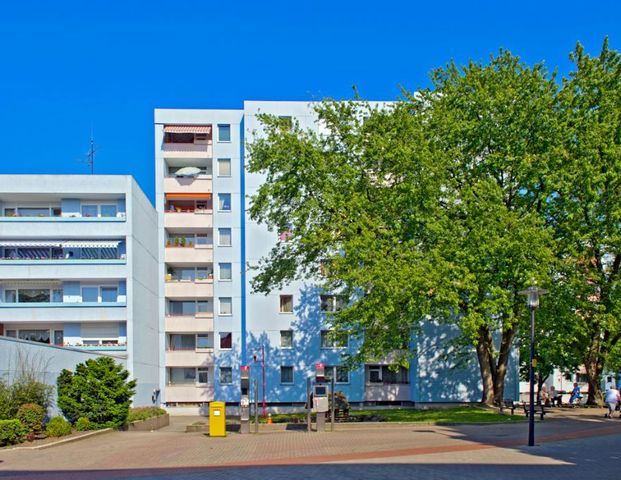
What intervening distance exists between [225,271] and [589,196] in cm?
3220

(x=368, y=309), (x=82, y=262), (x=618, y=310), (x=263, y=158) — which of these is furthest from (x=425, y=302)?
(x=82, y=262)

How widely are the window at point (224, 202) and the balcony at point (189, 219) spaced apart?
2.96ft

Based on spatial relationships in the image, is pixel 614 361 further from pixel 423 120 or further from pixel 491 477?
pixel 491 477

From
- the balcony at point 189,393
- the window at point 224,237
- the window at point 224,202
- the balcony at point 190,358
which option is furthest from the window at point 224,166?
the balcony at point 189,393

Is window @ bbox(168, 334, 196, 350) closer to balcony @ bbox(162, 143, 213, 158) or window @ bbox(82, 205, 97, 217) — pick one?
window @ bbox(82, 205, 97, 217)

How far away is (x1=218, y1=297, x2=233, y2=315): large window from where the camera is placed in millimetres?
58375

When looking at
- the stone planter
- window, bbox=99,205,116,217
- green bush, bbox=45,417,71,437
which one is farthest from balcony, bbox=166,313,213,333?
green bush, bbox=45,417,71,437

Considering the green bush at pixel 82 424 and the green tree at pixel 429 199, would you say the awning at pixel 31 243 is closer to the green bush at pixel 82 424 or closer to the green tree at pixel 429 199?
the green tree at pixel 429 199

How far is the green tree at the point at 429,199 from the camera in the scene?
3130 centimetres

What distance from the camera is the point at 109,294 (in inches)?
2008

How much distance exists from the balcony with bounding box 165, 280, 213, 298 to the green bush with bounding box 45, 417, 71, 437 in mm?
31562

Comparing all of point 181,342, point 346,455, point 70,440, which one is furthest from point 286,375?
point 346,455

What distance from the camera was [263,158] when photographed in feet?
122

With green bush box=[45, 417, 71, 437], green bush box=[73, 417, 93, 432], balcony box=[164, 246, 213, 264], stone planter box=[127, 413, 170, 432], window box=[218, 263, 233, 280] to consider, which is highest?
balcony box=[164, 246, 213, 264]
